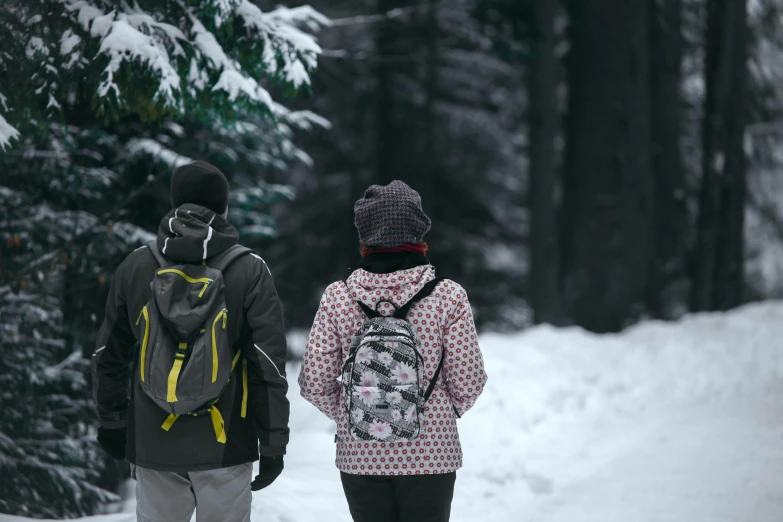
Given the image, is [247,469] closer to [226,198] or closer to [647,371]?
[226,198]

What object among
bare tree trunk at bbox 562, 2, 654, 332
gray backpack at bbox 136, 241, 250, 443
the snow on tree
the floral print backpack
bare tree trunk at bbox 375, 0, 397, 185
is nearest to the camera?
gray backpack at bbox 136, 241, 250, 443

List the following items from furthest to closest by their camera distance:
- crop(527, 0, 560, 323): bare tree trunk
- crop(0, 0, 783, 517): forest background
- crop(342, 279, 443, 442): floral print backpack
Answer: crop(527, 0, 560, 323): bare tree trunk, crop(0, 0, 783, 517): forest background, crop(342, 279, 443, 442): floral print backpack

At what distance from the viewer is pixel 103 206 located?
22.6 feet

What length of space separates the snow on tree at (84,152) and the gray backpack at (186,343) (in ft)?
6.78

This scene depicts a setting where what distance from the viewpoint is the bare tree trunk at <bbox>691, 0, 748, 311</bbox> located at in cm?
1366

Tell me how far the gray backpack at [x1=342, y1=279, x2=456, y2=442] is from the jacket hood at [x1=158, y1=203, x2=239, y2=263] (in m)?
0.68

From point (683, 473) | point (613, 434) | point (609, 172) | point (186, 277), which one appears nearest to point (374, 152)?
point (609, 172)

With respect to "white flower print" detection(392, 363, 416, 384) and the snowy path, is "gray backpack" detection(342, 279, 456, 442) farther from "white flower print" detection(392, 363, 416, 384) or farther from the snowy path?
the snowy path

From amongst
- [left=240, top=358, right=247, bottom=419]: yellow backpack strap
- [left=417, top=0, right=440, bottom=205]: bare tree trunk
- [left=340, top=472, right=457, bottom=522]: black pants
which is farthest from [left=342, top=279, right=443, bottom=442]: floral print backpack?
[left=417, top=0, right=440, bottom=205]: bare tree trunk

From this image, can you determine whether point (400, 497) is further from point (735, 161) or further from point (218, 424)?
point (735, 161)

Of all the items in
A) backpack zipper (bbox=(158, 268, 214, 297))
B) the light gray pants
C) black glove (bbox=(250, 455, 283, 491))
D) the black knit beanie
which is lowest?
the light gray pants

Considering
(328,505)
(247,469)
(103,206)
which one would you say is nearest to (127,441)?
(247,469)

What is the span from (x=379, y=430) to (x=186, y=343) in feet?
2.66

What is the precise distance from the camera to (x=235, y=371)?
361cm
